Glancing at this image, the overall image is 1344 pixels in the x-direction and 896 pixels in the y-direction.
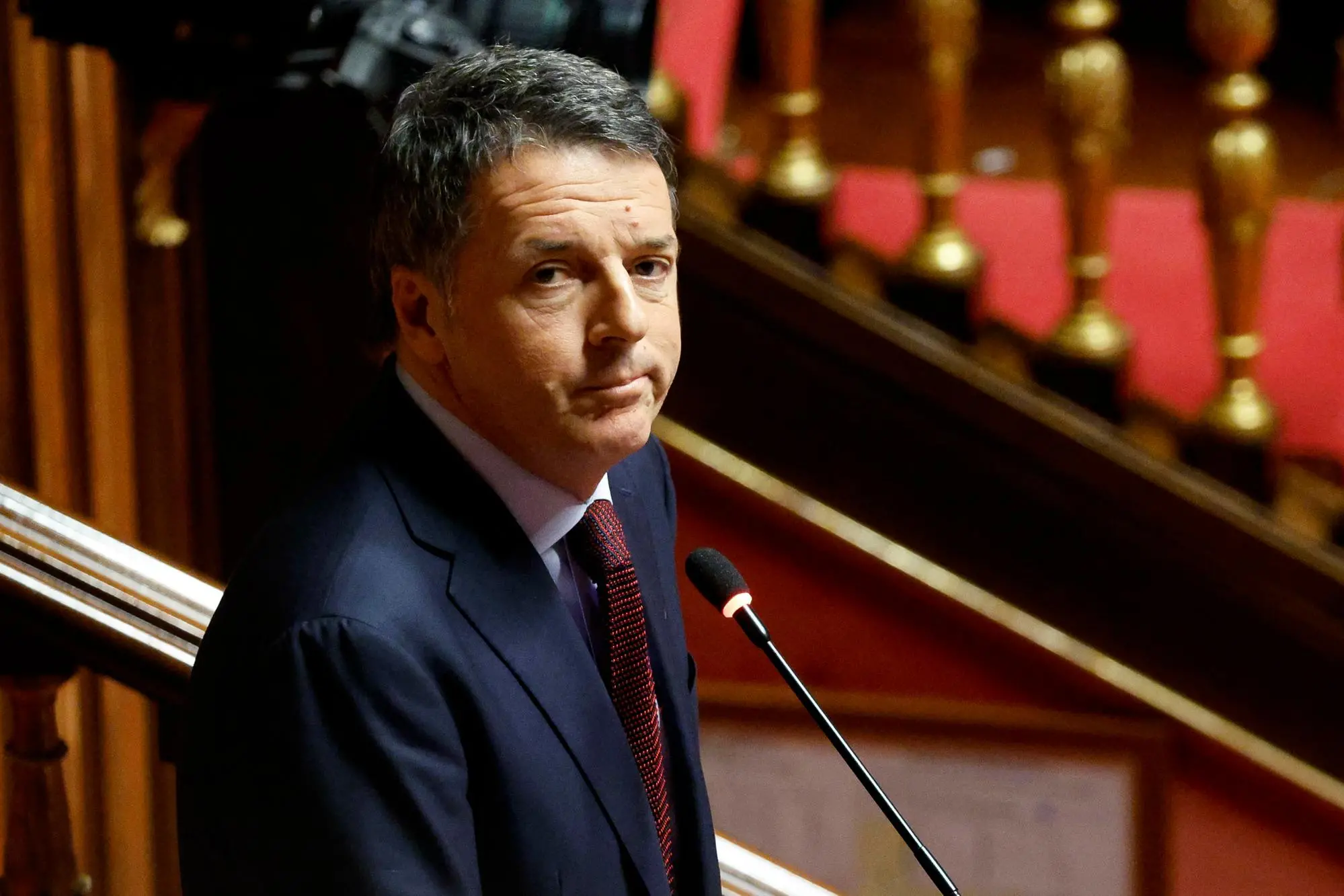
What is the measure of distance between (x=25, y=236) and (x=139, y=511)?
36 cm

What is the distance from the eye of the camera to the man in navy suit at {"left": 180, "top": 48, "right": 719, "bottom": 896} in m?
0.99

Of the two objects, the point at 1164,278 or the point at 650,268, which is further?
the point at 1164,278

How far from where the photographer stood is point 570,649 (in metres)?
1.12

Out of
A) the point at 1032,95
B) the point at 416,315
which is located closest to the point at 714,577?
the point at 416,315

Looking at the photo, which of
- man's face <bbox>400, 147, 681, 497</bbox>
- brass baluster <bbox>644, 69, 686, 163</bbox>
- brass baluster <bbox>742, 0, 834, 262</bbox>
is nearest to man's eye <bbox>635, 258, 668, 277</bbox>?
man's face <bbox>400, 147, 681, 497</bbox>

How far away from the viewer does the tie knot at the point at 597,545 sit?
120 cm

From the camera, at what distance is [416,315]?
112 cm

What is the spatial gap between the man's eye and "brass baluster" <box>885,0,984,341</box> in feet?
4.75

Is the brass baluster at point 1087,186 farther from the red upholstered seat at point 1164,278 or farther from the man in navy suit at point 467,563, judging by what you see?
the man in navy suit at point 467,563

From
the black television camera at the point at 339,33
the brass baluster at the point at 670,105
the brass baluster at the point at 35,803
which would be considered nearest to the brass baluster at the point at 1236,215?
the brass baluster at the point at 670,105

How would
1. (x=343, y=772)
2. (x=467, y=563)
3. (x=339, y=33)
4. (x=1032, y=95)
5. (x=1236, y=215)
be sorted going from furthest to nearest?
1. (x=1032, y=95)
2. (x=1236, y=215)
3. (x=339, y=33)
4. (x=467, y=563)
5. (x=343, y=772)

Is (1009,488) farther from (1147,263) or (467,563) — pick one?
(467,563)

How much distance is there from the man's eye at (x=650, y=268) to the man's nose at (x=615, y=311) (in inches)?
1.4

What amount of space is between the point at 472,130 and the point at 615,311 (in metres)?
0.13
